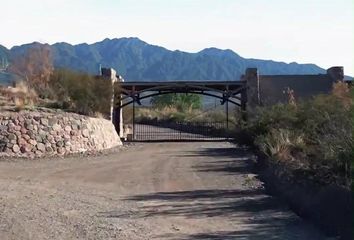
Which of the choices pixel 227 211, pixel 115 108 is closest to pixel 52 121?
pixel 115 108

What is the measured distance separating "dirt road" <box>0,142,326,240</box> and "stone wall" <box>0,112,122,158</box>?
2.86 metres

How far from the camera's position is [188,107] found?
95125 millimetres

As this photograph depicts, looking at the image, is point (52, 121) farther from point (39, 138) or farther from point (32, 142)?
point (32, 142)

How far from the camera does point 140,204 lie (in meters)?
16.0

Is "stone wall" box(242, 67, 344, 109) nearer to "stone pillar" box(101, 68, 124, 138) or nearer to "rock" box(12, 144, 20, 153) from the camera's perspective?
"stone pillar" box(101, 68, 124, 138)

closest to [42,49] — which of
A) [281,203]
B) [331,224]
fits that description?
[281,203]

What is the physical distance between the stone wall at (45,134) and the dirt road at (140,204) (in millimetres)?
2864

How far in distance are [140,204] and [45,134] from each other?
15906 millimetres

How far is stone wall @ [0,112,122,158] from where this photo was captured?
29.4 meters

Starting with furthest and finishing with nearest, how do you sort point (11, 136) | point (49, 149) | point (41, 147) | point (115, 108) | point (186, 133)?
point (186, 133) → point (115, 108) → point (49, 149) → point (41, 147) → point (11, 136)

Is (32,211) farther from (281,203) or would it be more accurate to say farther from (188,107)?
(188,107)

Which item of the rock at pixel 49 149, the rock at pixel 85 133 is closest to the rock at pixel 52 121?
the rock at pixel 49 149

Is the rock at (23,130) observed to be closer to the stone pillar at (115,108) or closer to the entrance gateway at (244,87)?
the stone pillar at (115,108)

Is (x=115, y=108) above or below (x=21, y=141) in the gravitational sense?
above
